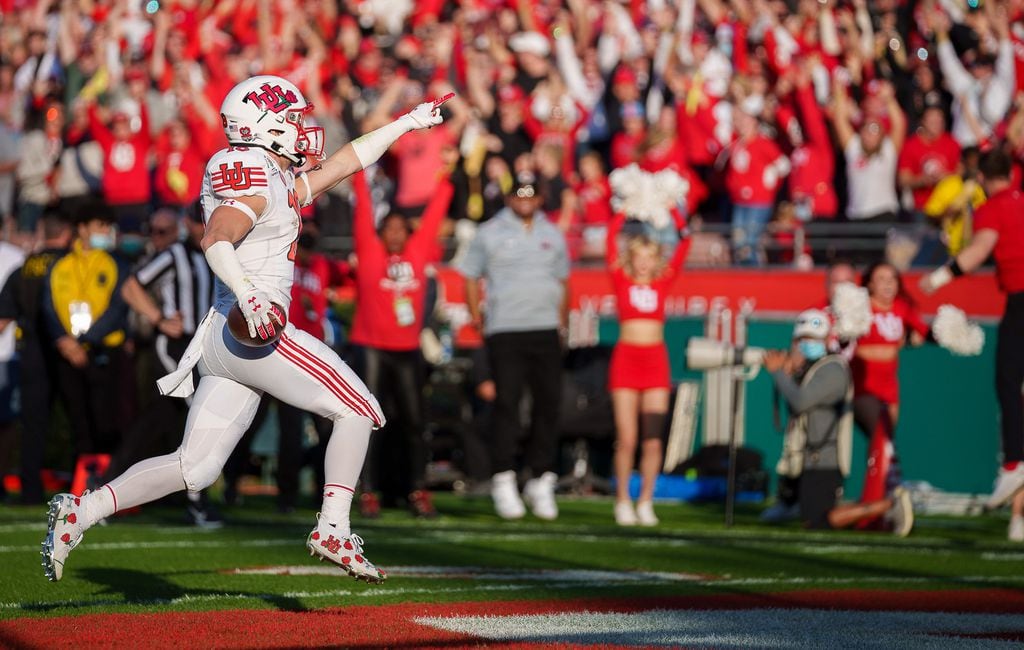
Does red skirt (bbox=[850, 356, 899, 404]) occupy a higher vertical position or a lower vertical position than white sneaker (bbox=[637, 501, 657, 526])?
higher

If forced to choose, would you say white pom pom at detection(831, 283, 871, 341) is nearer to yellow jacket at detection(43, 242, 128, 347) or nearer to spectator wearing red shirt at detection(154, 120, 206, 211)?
yellow jacket at detection(43, 242, 128, 347)

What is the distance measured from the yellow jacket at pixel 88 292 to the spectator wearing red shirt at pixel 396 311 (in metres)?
1.70

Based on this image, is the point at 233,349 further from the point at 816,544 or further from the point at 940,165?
the point at 940,165

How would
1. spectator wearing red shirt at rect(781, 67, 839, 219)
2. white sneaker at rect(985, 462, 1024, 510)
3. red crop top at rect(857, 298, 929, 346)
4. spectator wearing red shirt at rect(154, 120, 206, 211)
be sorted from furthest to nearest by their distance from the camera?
spectator wearing red shirt at rect(154, 120, 206, 211) < spectator wearing red shirt at rect(781, 67, 839, 219) < red crop top at rect(857, 298, 929, 346) < white sneaker at rect(985, 462, 1024, 510)

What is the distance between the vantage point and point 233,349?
6.48 meters

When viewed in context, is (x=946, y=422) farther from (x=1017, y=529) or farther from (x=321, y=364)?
(x=321, y=364)

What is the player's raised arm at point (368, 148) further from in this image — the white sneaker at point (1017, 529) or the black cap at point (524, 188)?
the white sneaker at point (1017, 529)

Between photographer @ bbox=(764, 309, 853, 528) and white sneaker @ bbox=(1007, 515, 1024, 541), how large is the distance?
1330mm

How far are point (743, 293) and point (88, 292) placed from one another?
6.23 metres

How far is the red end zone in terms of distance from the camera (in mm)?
5855

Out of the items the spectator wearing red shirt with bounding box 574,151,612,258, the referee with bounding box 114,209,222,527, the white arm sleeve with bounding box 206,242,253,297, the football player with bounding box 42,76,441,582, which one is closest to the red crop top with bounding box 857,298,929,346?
the referee with bounding box 114,209,222,527

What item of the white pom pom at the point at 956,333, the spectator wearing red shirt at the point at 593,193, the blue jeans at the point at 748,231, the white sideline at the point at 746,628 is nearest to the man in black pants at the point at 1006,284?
the white pom pom at the point at 956,333

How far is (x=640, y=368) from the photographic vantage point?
40.8 ft

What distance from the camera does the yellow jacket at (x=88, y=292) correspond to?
40.2 feet
